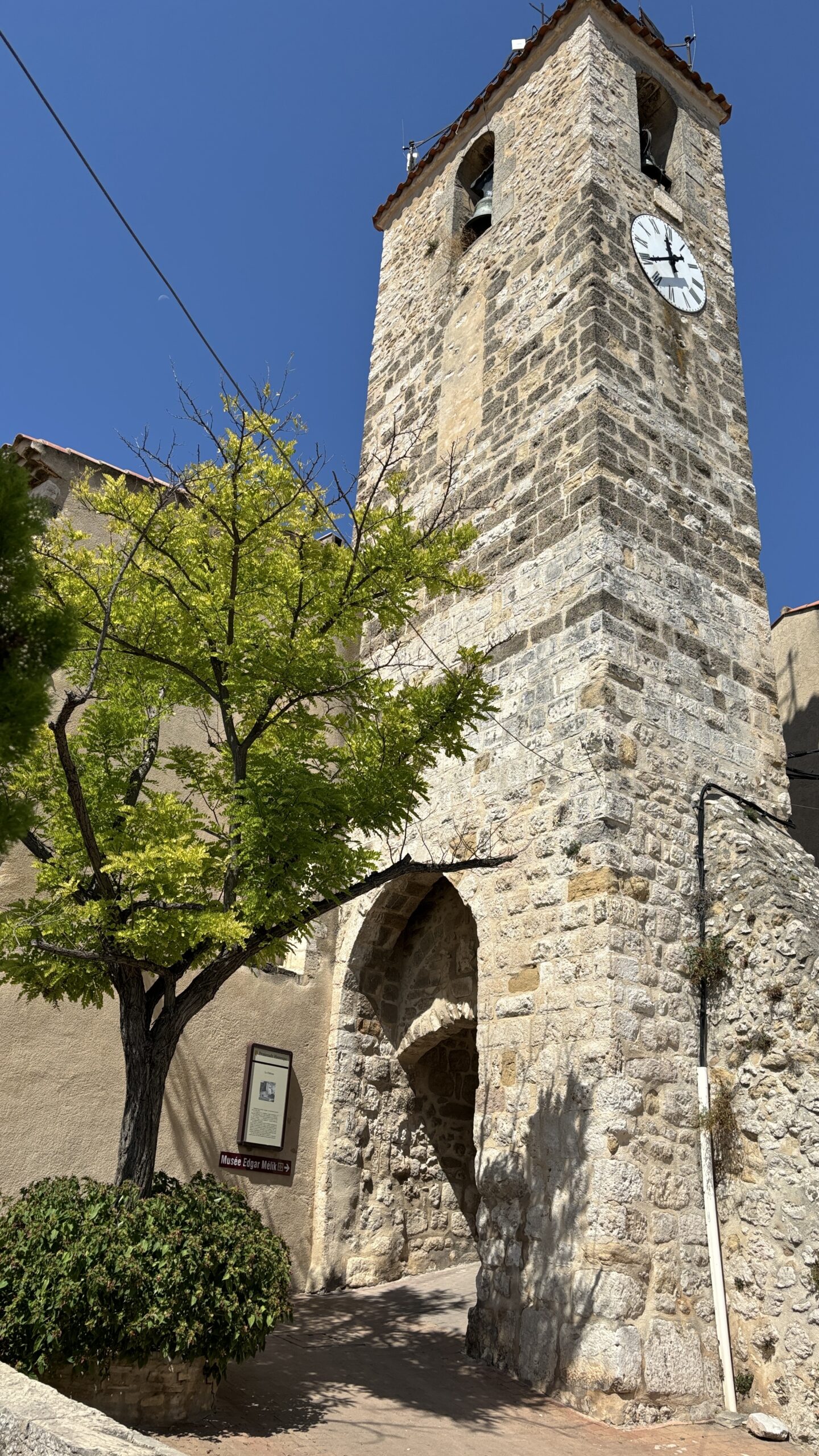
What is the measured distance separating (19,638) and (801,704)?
27.4ft

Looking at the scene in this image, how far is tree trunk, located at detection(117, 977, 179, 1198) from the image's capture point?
182 inches

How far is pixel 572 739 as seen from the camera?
612 centimetres

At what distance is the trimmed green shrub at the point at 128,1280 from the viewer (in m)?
3.83

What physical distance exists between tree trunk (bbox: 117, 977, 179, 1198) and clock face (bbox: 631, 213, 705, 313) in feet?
20.8

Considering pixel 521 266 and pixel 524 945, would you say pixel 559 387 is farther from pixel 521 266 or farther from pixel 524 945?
pixel 524 945

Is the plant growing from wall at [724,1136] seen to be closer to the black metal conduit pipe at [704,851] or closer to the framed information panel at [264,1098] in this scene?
the black metal conduit pipe at [704,851]

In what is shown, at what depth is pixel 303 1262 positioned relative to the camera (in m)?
7.21

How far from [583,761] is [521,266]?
14.8 ft

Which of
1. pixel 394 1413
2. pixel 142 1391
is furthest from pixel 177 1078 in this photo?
pixel 142 1391

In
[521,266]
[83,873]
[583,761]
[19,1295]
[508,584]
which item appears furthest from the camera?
[521,266]

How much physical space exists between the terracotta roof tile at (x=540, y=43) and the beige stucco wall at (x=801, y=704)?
4.87 meters

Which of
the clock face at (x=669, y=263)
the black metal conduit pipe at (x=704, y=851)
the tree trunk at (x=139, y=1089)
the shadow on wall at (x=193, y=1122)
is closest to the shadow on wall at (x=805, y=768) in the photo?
the black metal conduit pipe at (x=704, y=851)

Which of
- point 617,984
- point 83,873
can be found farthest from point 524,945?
point 83,873

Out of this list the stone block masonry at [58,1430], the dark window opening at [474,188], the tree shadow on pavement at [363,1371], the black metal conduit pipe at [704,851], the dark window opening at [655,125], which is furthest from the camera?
the dark window opening at [474,188]
